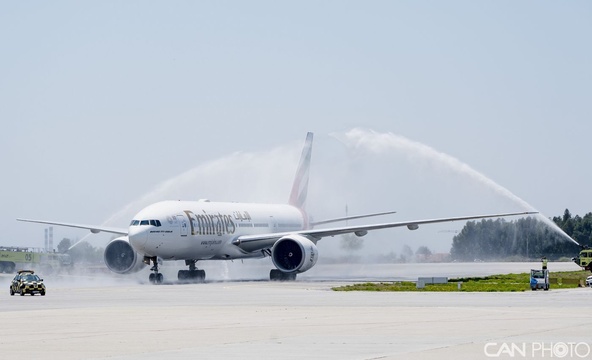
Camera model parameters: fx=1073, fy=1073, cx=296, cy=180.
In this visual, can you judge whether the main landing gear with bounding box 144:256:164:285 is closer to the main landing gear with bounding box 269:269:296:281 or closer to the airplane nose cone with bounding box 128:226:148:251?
the airplane nose cone with bounding box 128:226:148:251

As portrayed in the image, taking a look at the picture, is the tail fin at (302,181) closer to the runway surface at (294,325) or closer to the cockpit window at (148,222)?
the cockpit window at (148,222)

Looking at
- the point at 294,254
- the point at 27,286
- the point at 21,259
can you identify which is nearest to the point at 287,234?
the point at 294,254

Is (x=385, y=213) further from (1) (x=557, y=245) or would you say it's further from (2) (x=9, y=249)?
(1) (x=557, y=245)

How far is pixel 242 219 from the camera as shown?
233 ft

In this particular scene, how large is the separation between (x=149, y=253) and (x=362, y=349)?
41.7 metres

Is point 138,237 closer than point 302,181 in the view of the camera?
Yes

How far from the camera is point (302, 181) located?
85.2m

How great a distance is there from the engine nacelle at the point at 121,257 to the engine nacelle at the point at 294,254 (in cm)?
855

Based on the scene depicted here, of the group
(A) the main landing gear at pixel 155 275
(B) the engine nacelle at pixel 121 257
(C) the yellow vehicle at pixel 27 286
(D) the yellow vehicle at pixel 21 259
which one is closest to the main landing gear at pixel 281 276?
(A) the main landing gear at pixel 155 275

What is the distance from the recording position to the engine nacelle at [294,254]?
64.8m

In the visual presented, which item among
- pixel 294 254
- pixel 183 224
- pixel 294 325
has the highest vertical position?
pixel 183 224

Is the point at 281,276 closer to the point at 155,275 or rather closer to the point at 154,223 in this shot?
the point at 155,275

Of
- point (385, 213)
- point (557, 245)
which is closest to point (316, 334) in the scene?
point (385, 213)

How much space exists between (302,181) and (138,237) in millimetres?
26603
